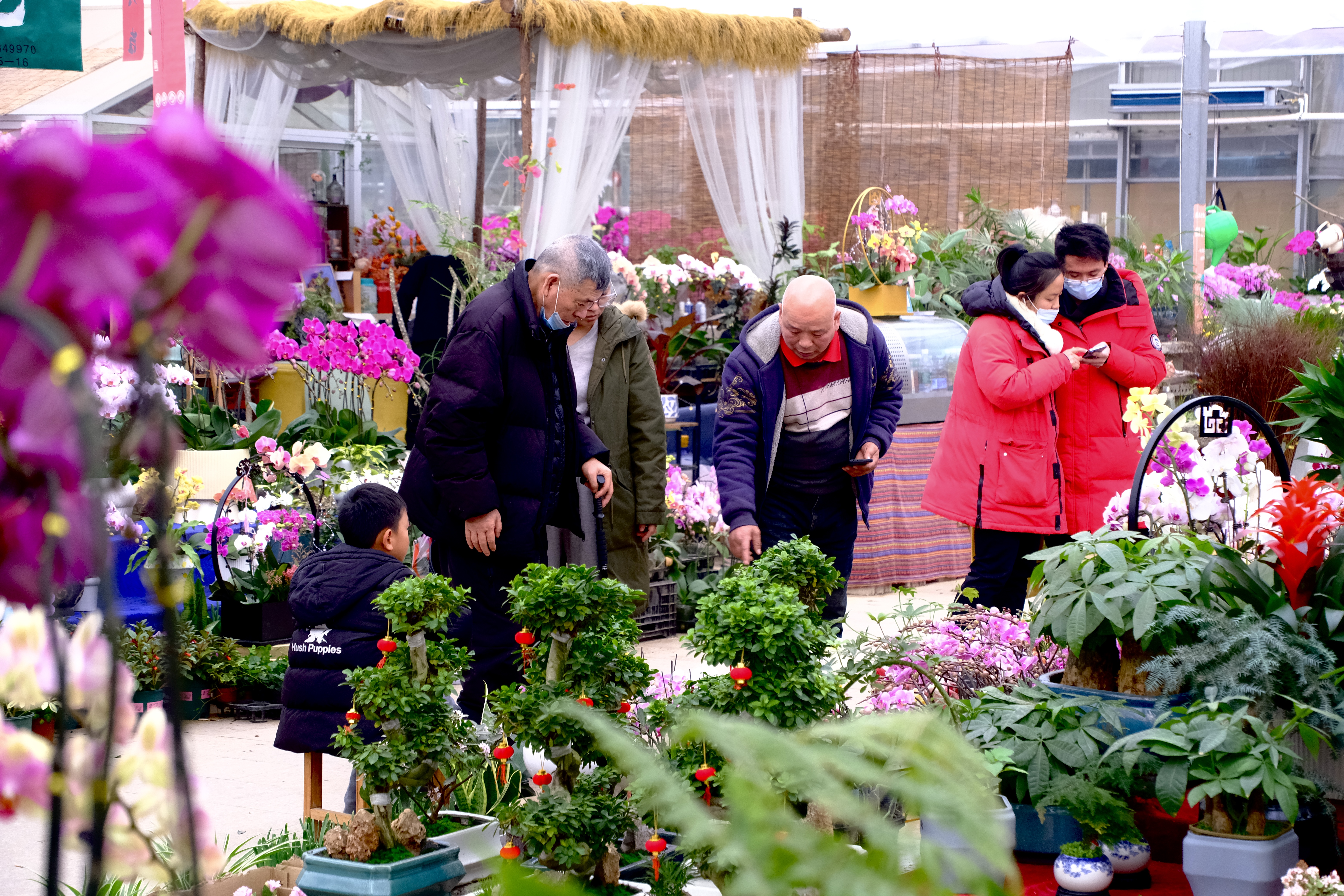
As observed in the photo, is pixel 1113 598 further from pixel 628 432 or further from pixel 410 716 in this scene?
pixel 628 432

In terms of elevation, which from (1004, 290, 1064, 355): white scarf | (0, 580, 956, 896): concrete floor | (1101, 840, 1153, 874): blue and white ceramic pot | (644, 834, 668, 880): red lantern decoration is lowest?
(0, 580, 956, 896): concrete floor

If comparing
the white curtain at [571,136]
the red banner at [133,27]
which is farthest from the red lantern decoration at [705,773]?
the white curtain at [571,136]

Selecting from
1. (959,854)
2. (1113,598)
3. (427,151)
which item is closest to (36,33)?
(1113,598)

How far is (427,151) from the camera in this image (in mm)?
9945

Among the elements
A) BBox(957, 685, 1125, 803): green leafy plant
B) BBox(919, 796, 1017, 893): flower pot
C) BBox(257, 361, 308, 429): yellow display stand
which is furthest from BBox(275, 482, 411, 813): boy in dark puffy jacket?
BBox(257, 361, 308, 429): yellow display stand

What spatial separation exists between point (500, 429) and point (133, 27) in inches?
157

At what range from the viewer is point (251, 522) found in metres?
5.08

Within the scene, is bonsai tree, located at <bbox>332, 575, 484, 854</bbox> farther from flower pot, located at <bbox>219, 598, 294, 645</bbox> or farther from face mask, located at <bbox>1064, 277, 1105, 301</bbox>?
face mask, located at <bbox>1064, 277, 1105, 301</bbox>

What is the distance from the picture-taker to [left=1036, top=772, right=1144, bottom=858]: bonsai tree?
250 cm

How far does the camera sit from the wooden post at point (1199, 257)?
746cm

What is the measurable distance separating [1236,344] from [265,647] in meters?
4.12

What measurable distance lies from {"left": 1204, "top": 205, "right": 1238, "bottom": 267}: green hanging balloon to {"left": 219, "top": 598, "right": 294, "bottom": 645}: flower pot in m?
7.61

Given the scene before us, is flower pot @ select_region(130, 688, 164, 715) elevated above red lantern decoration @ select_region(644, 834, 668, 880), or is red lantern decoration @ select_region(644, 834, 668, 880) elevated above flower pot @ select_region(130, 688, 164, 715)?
red lantern decoration @ select_region(644, 834, 668, 880)

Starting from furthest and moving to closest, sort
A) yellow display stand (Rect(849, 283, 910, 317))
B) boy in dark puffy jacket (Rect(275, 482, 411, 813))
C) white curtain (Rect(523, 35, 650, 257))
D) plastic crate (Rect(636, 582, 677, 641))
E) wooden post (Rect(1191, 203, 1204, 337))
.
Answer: white curtain (Rect(523, 35, 650, 257)) → wooden post (Rect(1191, 203, 1204, 337)) → yellow display stand (Rect(849, 283, 910, 317)) → plastic crate (Rect(636, 582, 677, 641)) → boy in dark puffy jacket (Rect(275, 482, 411, 813))
